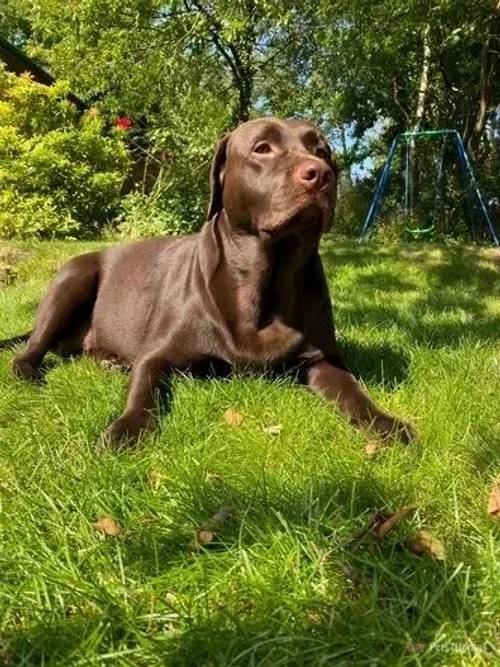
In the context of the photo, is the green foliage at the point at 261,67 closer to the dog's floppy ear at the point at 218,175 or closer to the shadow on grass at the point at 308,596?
the dog's floppy ear at the point at 218,175

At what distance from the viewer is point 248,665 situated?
129cm

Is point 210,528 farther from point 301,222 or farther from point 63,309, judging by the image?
point 63,309

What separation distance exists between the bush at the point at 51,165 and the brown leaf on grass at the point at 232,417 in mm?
7850

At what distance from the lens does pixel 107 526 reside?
183 centimetres

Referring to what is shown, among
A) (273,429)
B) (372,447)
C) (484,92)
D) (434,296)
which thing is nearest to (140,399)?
(273,429)

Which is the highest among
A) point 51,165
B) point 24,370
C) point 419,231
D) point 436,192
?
point 436,192

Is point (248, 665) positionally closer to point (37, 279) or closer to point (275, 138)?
point (275, 138)

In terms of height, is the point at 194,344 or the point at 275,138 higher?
the point at 275,138

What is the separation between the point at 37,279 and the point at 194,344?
4.82 m

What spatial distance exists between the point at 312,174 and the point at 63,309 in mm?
1824

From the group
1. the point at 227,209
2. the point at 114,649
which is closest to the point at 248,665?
the point at 114,649

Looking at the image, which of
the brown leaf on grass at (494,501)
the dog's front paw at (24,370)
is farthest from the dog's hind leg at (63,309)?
the brown leaf on grass at (494,501)

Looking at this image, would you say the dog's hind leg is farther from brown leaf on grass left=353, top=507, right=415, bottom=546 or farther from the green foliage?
the green foliage

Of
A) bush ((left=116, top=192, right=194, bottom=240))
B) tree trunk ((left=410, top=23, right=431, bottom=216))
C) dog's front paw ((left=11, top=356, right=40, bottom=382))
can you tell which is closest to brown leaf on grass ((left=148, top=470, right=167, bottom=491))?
dog's front paw ((left=11, top=356, right=40, bottom=382))
